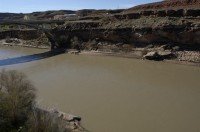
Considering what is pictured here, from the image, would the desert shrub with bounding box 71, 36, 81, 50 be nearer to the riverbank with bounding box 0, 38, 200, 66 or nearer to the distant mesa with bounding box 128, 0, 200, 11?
the riverbank with bounding box 0, 38, 200, 66

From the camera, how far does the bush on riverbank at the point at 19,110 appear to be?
10964 millimetres

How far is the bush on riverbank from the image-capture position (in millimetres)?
10964

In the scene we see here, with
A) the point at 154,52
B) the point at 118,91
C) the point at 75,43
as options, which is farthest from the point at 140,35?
the point at 118,91

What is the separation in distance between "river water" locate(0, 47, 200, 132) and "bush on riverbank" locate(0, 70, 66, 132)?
3.22m

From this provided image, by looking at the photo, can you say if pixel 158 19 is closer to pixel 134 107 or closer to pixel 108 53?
pixel 108 53

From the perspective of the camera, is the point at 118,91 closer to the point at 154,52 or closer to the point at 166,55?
the point at 166,55

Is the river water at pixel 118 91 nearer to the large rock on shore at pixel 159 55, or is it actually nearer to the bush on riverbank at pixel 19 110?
the large rock on shore at pixel 159 55

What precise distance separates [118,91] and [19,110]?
926cm

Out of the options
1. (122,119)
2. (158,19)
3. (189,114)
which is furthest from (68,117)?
(158,19)

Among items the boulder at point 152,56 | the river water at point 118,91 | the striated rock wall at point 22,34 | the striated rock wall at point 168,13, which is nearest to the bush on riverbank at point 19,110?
the river water at point 118,91

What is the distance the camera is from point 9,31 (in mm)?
48375

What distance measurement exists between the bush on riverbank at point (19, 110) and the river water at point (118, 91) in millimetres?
3218

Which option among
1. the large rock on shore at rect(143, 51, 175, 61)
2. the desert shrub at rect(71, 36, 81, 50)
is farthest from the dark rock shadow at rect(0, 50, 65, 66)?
the large rock on shore at rect(143, 51, 175, 61)

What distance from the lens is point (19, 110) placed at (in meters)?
12.5
